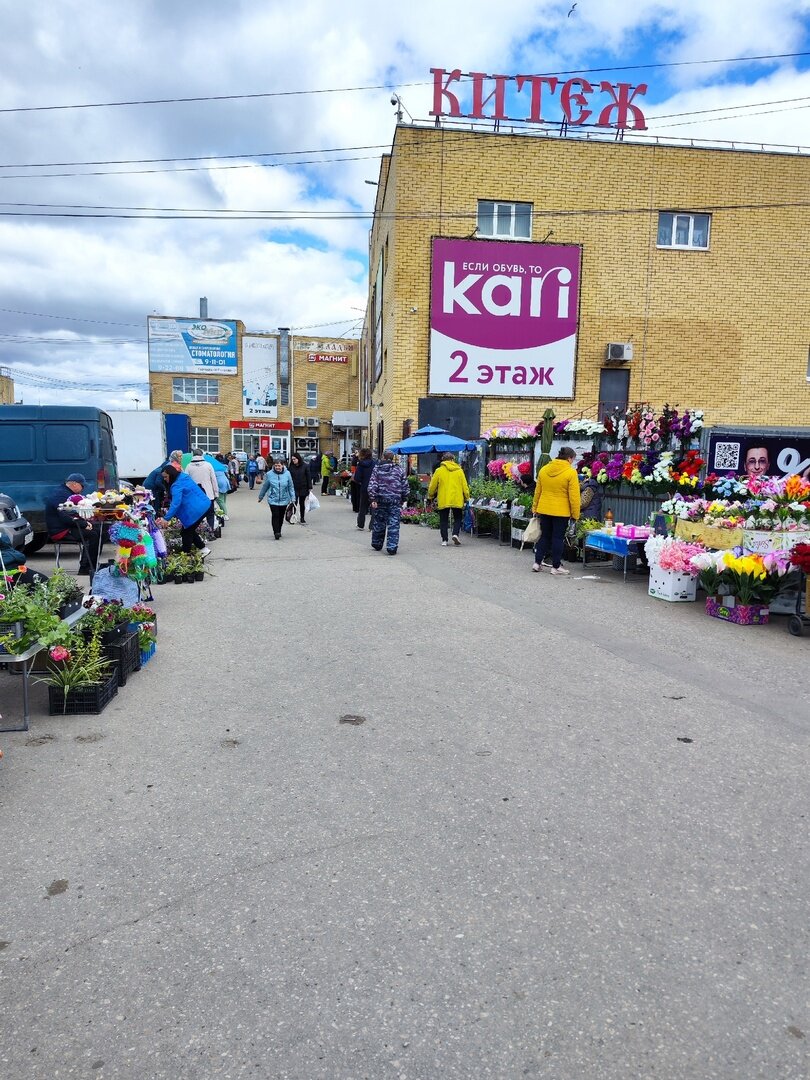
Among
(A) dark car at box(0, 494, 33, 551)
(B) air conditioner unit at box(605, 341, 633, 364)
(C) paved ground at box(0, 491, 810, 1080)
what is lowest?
(C) paved ground at box(0, 491, 810, 1080)

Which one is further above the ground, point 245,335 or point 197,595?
point 245,335

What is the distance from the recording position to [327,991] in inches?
95.8

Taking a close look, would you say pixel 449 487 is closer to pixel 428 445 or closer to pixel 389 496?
pixel 389 496

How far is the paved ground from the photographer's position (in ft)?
7.38

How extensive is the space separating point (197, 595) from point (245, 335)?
5124cm

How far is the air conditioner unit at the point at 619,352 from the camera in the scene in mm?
22250

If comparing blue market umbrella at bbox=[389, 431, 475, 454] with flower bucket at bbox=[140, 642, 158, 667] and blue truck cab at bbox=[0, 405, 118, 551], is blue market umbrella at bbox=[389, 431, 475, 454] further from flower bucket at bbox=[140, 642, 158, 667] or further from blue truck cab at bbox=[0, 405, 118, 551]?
flower bucket at bbox=[140, 642, 158, 667]

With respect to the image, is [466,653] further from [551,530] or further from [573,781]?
[551,530]

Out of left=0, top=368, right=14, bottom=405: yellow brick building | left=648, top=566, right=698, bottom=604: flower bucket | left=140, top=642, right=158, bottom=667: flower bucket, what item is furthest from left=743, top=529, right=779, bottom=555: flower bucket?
left=0, top=368, right=14, bottom=405: yellow brick building

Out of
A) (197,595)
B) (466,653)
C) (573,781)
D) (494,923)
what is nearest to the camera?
(494,923)

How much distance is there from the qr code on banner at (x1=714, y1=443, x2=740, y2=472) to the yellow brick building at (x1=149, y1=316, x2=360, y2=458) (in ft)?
151

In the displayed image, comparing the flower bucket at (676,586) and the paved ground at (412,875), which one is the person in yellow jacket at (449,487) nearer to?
the flower bucket at (676,586)

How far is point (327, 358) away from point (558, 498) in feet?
170

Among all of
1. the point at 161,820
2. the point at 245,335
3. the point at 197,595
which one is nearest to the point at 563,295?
the point at 197,595
